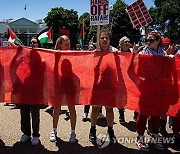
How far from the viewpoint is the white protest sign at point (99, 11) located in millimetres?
5992

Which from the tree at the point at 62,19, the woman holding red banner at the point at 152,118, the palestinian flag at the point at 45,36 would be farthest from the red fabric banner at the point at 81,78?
the tree at the point at 62,19

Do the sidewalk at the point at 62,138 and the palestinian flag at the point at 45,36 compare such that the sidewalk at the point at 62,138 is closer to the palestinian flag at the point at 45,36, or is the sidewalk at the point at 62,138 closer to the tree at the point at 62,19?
the palestinian flag at the point at 45,36

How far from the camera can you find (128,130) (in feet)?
19.5

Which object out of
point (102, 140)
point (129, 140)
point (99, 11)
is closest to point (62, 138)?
point (102, 140)

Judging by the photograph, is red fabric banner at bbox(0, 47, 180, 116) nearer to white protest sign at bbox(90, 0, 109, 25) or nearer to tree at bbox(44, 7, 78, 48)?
white protest sign at bbox(90, 0, 109, 25)

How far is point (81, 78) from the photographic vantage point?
4.98 metres

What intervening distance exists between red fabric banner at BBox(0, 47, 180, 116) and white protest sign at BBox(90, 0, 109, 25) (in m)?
1.33

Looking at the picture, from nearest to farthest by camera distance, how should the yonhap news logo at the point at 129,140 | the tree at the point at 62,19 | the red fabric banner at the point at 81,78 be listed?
the red fabric banner at the point at 81,78 < the yonhap news logo at the point at 129,140 < the tree at the point at 62,19

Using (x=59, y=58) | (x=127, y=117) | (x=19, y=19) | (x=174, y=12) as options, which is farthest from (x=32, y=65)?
(x=19, y=19)

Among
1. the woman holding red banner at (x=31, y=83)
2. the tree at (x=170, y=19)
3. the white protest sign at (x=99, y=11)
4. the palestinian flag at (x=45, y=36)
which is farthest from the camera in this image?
the tree at (x=170, y=19)

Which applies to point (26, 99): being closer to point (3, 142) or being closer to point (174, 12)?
point (3, 142)

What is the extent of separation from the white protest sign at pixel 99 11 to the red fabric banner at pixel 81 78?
1331mm

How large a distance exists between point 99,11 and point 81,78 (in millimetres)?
1728

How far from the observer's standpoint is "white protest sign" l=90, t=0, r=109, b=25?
599 centimetres
